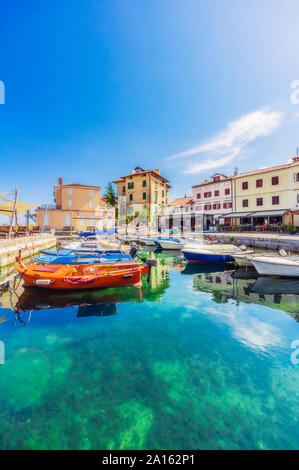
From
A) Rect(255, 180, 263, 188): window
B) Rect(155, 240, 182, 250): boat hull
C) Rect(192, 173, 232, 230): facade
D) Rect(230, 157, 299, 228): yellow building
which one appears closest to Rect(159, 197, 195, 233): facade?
Rect(192, 173, 232, 230): facade

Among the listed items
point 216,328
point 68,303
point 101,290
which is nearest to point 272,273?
point 216,328

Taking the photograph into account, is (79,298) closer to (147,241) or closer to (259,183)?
(147,241)

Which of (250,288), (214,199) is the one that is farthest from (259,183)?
(250,288)

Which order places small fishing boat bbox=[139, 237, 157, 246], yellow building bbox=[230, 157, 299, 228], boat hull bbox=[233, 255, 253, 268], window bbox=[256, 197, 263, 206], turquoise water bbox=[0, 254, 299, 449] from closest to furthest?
turquoise water bbox=[0, 254, 299, 449]
boat hull bbox=[233, 255, 253, 268]
small fishing boat bbox=[139, 237, 157, 246]
yellow building bbox=[230, 157, 299, 228]
window bbox=[256, 197, 263, 206]

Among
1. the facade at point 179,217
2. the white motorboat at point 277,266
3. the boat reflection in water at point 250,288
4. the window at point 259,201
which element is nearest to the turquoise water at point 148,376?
the boat reflection in water at point 250,288

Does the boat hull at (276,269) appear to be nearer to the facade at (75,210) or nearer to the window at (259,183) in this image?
the window at (259,183)

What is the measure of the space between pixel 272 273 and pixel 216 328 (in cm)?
729

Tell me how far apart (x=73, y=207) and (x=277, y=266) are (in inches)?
1430

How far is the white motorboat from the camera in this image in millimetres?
10349

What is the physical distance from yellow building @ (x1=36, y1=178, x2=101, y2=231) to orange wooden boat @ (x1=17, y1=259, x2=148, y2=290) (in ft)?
96.3

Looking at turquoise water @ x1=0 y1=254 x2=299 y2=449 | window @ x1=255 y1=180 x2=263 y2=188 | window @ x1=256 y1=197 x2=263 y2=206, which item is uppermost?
window @ x1=255 y1=180 x2=263 y2=188

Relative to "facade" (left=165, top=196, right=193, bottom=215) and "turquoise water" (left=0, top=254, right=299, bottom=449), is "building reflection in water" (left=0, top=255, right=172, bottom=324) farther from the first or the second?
"facade" (left=165, top=196, right=193, bottom=215)
